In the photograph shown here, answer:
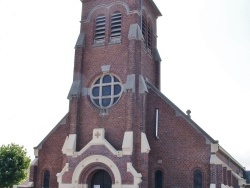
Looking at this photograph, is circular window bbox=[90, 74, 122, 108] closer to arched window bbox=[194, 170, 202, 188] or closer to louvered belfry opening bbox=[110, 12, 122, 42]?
louvered belfry opening bbox=[110, 12, 122, 42]

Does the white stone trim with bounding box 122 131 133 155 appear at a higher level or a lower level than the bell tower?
lower

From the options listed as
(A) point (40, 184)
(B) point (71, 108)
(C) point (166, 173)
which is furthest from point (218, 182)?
(A) point (40, 184)

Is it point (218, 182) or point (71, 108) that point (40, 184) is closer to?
point (71, 108)

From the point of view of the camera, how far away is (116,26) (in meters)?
26.4

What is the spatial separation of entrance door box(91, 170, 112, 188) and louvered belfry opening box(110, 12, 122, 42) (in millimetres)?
9402

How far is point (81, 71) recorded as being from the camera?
86.4 feet

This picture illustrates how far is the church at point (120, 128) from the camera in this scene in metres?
22.6

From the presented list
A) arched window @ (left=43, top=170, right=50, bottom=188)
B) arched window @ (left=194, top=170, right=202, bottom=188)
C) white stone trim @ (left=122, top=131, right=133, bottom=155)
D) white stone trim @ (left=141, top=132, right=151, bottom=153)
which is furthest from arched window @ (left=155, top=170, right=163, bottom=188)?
arched window @ (left=43, top=170, right=50, bottom=188)

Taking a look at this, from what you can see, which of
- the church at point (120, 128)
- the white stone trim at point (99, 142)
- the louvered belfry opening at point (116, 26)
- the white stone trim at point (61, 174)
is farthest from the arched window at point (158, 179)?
the louvered belfry opening at point (116, 26)

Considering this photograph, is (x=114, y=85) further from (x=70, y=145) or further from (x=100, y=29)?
(x=70, y=145)

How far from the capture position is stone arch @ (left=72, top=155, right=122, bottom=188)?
73.4 ft

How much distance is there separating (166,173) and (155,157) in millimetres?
1270

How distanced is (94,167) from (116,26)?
399 inches

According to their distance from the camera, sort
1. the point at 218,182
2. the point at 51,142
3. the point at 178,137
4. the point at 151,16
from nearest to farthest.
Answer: the point at 218,182, the point at 178,137, the point at 51,142, the point at 151,16
